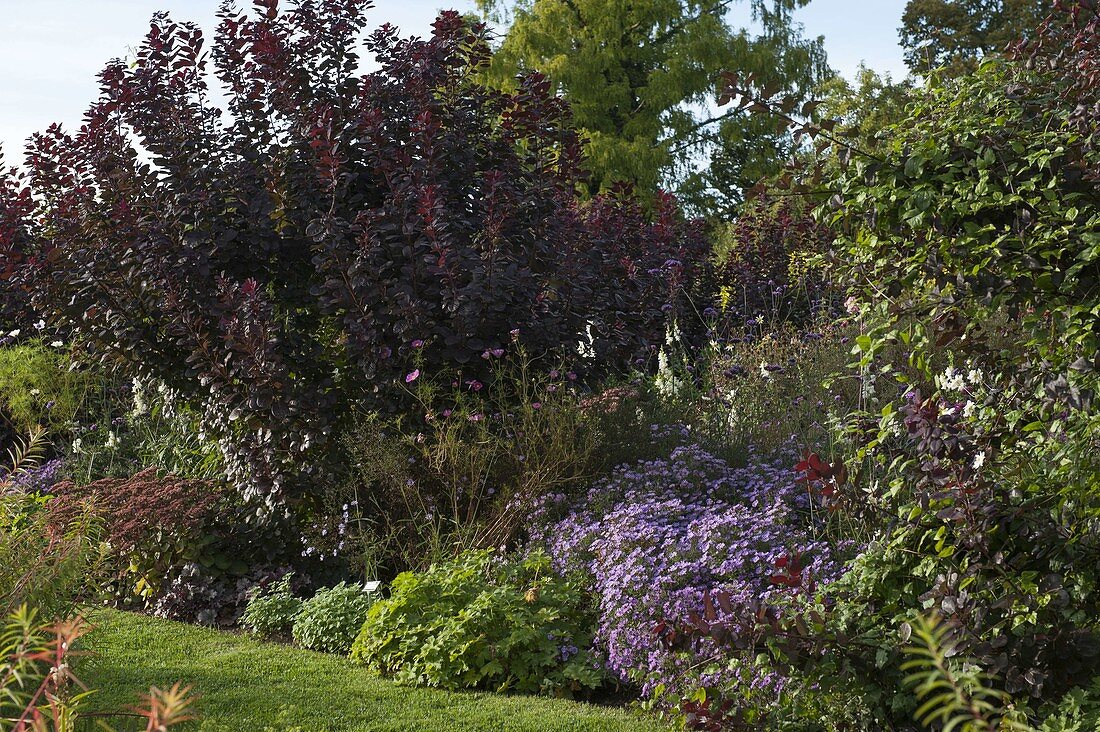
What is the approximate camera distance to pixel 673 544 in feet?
16.1

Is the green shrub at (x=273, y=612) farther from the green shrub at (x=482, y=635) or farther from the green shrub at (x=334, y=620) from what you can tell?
the green shrub at (x=482, y=635)

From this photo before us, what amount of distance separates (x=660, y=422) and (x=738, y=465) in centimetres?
76

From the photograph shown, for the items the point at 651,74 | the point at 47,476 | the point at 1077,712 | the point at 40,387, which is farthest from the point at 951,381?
the point at 651,74

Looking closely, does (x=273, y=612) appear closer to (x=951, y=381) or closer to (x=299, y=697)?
(x=299, y=697)

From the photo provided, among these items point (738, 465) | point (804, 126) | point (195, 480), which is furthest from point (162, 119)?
point (804, 126)

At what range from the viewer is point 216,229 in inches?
269

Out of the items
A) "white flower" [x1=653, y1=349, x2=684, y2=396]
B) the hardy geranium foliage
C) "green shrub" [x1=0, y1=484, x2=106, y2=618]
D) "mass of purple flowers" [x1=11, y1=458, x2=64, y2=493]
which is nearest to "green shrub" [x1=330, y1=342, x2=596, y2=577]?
the hardy geranium foliage

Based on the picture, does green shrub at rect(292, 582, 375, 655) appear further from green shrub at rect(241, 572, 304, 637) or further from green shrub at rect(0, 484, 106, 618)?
green shrub at rect(0, 484, 106, 618)

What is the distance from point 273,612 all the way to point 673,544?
237cm

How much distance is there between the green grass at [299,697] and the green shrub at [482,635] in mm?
114

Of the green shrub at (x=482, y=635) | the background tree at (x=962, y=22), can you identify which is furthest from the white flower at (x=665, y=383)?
the background tree at (x=962, y=22)

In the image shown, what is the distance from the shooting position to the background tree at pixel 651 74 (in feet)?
72.6

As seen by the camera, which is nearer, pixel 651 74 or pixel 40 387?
pixel 40 387

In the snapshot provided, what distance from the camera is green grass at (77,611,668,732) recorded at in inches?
167
